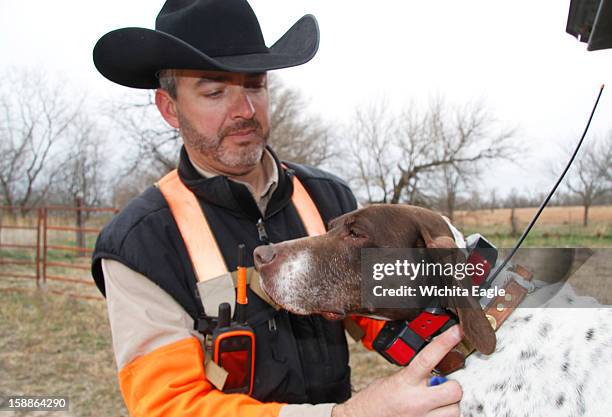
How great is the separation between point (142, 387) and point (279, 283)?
2.48 feet

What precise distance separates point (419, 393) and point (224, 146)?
160cm

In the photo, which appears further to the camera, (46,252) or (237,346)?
(46,252)

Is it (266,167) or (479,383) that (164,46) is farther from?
(479,383)

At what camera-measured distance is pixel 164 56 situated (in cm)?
266

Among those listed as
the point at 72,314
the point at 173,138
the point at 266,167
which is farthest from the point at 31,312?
the point at 173,138

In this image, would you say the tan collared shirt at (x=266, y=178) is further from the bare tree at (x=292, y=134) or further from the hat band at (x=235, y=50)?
the bare tree at (x=292, y=134)

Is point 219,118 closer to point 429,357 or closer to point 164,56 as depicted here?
point 164,56

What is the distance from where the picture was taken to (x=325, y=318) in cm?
A: 283

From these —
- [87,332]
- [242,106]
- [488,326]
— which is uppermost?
[242,106]

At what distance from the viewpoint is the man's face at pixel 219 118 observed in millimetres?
2857

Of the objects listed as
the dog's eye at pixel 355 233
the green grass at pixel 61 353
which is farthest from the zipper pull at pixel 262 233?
the green grass at pixel 61 353

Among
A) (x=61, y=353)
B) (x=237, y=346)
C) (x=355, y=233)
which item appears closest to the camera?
(x=237, y=346)

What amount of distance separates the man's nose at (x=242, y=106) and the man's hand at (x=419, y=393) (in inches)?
60.5

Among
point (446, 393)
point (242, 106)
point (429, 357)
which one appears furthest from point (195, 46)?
point (446, 393)
